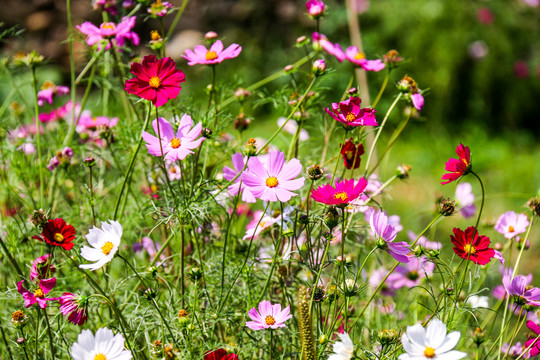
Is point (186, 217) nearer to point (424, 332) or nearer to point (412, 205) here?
point (424, 332)

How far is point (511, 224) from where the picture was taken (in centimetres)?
93

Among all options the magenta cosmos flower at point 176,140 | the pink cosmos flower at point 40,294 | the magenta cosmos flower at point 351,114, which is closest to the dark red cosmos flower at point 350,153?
the magenta cosmos flower at point 351,114

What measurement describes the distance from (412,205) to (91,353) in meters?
1.85

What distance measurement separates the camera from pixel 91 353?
0.65 metres

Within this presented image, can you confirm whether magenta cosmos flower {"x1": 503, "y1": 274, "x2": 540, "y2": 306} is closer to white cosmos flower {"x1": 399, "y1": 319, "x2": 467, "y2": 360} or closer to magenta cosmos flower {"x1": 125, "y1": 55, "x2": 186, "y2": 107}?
white cosmos flower {"x1": 399, "y1": 319, "x2": 467, "y2": 360}

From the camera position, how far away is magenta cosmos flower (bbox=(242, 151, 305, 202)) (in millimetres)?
697

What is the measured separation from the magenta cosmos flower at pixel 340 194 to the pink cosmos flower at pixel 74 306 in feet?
0.98

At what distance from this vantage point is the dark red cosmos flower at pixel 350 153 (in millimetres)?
821

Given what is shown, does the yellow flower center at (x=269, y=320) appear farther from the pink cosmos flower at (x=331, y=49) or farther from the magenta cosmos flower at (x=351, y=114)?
the pink cosmos flower at (x=331, y=49)

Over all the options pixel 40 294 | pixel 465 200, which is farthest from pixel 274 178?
pixel 465 200

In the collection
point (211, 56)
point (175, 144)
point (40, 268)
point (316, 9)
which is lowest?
point (40, 268)

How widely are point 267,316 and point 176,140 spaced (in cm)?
25

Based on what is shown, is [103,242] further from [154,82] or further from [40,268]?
[154,82]

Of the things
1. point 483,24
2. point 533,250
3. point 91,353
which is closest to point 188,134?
point 91,353
